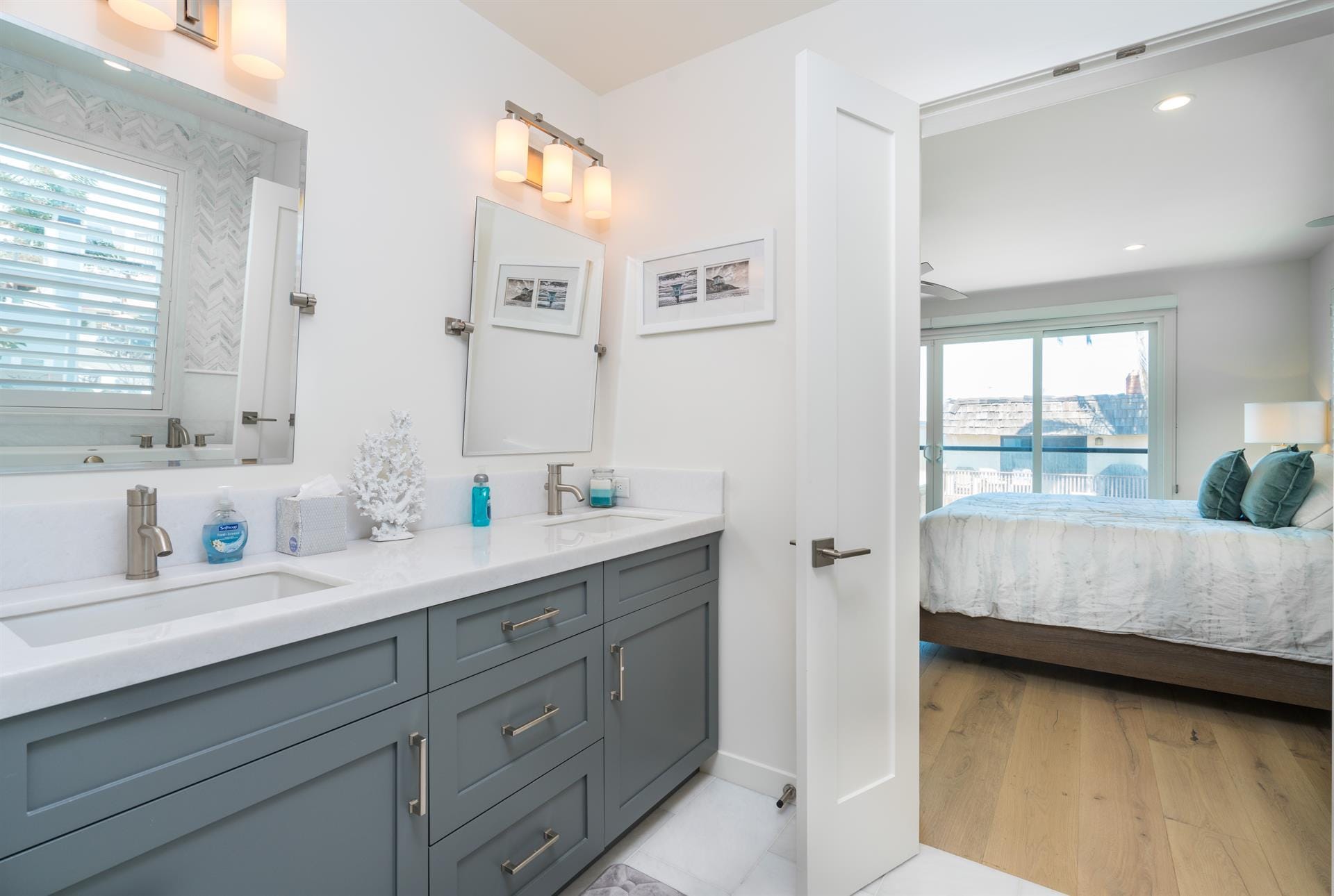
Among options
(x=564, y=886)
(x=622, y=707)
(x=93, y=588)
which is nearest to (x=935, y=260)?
(x=622, y=707)

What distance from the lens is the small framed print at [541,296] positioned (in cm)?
213

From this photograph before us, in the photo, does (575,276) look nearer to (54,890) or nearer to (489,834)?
(489,834)

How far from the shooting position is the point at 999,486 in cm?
608

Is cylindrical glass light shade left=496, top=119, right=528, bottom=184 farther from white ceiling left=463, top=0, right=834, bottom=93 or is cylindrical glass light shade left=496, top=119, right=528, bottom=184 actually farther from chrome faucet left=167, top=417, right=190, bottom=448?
chrome faucet left=167, top=417, right=190, bottom=448

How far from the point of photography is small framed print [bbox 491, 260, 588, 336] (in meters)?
2.13

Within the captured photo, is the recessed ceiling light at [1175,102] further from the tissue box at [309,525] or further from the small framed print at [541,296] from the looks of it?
the tissue box at [309,525]

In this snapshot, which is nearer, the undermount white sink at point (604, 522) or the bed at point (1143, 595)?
the undermount white sink at point (604, 522)

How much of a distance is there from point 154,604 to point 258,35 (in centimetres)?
123

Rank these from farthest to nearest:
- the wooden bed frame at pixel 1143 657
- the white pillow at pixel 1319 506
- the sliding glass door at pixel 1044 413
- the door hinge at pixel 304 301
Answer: the sliding glass door at pixel 1044 413, the white pillow at pixel 1319 506, the wooden bed frame at pixel 1143 657, the door hinge at pixel 304 301

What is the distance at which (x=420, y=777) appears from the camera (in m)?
1.16

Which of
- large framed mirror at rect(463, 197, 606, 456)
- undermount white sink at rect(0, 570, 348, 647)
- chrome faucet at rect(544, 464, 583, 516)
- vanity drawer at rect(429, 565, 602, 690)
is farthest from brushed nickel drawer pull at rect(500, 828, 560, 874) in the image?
large framed mirror at rect(463, 197, 606, 456)

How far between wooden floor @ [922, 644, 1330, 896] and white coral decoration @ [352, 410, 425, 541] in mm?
1800

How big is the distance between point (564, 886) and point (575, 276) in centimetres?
192

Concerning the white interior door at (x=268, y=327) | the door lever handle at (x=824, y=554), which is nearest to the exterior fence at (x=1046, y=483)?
the door lever handle at (x=824, y=554)
